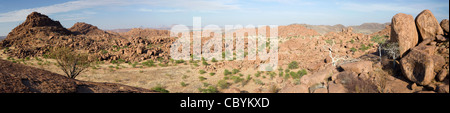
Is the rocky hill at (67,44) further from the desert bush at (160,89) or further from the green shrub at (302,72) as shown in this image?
the green shrub at (302,72)

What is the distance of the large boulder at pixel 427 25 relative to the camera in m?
9.95

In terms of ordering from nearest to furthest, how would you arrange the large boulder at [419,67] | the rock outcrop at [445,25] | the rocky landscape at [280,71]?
the rocky landscape at [280,71] → the large boulder at [419,67] → the rock outcrop at [445,25]

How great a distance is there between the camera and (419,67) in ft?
26.6

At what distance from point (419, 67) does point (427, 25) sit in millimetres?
3972

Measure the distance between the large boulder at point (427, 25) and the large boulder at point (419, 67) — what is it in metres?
2.83

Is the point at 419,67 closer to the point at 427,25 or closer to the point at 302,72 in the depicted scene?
the point at 427,25

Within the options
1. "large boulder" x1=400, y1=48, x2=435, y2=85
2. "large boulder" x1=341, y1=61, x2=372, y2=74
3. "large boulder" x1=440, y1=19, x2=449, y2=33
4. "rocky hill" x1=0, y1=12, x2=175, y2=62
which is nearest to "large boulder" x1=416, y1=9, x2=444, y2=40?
"large boulder" x1=440, y1=19, x2=449, y2=33

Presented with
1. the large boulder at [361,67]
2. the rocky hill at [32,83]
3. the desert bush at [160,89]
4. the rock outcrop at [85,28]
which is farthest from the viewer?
the rock outcrop at [85,28]

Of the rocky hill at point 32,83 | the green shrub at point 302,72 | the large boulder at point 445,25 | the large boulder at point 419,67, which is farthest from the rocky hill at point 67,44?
the large boulder at point 445,25

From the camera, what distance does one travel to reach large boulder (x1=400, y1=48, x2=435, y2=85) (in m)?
7.70

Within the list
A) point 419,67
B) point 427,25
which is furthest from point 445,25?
point 419,67

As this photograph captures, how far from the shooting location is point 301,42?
2750cm

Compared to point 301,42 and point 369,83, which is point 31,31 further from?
point 369,83

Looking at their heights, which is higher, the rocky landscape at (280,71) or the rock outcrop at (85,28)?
the rock outcrop at (85,28)
